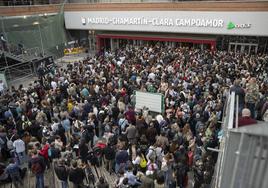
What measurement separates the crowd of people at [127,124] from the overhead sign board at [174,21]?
16.8 feet

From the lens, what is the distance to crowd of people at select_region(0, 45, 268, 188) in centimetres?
702

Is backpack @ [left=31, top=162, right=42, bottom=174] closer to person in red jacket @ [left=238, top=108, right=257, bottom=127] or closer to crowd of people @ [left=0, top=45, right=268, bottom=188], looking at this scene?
crowd of people @ [left=0, top=45, right=268, bottom=188]

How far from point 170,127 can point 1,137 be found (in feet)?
17.8

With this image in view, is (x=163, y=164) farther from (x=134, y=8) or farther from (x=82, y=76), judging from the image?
(x=134, y=8)

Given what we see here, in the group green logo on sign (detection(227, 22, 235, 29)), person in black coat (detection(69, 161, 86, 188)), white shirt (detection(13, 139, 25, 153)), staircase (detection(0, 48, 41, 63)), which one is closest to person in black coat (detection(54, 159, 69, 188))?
person in black coat (detection(69, 161, 86, 188))

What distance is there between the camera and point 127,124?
9.15m

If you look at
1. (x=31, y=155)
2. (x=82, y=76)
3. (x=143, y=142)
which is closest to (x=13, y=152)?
(x=31, y=155)

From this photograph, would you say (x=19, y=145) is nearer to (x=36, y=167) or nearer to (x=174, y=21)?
(x=36, y=167)

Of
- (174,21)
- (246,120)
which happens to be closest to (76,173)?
(246,120)

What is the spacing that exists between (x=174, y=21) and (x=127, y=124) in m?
15.5

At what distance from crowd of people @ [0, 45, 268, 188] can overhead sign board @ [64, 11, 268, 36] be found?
511 centimetres

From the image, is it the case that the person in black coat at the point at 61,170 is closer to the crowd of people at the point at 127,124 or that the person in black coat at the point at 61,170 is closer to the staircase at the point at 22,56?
Answer: the crowd of people at the point at 127,124

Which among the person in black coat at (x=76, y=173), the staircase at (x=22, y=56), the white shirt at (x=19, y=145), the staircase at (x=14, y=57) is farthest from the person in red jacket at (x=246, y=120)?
the staircase at (x=14, y=57)

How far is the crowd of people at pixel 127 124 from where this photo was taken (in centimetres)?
702
